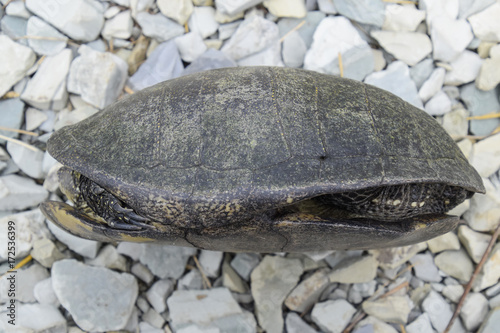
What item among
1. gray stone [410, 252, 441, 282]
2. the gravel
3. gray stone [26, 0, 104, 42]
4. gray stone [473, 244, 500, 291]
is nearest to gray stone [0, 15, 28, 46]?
the gravel

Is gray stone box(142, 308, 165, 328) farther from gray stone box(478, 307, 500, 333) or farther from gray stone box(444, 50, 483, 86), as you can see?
gray stone box(444, 50, 483, 86)

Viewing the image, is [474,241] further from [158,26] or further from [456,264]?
[158,26]

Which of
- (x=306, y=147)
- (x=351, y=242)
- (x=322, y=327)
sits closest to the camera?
(x=306, y=147)

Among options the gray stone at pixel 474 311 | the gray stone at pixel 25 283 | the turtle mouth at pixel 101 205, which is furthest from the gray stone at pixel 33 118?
the gray stone at pixel 474 311

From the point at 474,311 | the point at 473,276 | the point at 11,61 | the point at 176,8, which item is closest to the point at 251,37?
the point at 176,8

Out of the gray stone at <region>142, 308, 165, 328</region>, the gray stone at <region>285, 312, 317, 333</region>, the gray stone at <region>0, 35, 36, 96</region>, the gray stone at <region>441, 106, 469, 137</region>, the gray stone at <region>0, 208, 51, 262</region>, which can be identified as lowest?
the gray stone at <region>142, 308, 165, 328</region>

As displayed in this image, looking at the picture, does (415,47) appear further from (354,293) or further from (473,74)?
(354,293)

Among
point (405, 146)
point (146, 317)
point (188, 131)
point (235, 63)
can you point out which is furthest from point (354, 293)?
point (235, 63)
